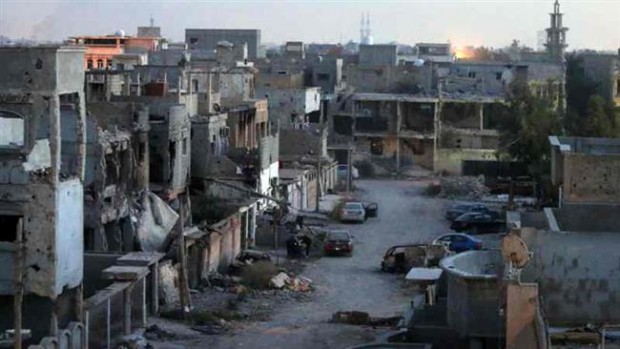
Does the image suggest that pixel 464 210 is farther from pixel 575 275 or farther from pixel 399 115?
pixel 575 275

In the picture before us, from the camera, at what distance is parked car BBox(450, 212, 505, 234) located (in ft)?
129

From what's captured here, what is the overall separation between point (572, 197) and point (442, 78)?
4430cm

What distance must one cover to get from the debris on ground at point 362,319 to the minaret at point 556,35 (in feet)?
269

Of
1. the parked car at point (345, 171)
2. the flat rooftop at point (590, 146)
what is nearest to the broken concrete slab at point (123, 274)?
the flat rooftop at point (590, 146)

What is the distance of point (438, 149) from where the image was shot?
6028cm

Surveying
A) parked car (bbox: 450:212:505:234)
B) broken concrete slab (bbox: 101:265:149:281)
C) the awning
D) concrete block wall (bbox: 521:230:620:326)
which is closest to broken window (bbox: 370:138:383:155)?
parked car (bbox: 450:212:505:234)

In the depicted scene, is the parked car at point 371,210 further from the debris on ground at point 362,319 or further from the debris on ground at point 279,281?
the debris on ground at point 362,319

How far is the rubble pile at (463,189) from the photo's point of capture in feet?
161

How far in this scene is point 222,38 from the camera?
90375 mm

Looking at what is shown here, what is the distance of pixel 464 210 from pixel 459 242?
798cm

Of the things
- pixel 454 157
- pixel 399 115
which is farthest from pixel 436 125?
pixel 454 157

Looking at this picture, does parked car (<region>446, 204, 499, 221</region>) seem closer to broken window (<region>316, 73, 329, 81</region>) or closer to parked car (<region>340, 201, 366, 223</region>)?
parked car (<region>340, 201, 366, 223</region>)

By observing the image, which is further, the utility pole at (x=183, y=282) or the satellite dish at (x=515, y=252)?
the utility pole at (x=183, y=282)

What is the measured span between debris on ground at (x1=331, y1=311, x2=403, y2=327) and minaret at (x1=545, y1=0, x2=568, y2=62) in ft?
269
